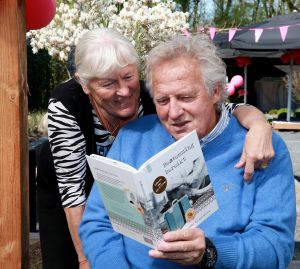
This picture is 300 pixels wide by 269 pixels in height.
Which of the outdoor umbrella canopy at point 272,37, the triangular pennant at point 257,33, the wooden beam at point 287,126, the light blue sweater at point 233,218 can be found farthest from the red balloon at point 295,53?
the light blue sweater at point 233,218

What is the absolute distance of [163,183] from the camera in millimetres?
1831

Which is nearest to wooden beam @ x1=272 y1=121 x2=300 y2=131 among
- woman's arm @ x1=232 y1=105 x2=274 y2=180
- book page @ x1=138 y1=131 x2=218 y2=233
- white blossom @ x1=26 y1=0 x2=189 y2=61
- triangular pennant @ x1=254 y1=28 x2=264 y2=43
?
triangular pennant @ x1=254 y1=28 x2=264 y2=43

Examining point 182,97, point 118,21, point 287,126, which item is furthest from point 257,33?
point 182,97

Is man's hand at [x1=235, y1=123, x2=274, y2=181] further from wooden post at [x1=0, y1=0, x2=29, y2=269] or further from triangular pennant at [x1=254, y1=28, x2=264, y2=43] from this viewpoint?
triangular pennant at [x1=254, y1=28, x2=264, y2=43]

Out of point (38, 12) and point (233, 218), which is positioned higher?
point (38, 12)

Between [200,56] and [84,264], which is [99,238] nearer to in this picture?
[84,264]

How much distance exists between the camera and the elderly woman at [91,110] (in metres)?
2.41

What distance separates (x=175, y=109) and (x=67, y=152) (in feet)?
1.77

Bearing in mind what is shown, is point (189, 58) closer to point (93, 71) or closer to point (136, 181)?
point (93, 71)

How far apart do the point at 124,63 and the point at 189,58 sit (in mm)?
288

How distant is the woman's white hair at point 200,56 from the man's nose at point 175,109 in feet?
0.43

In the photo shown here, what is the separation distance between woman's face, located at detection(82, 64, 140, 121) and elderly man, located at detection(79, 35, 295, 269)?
11 cm

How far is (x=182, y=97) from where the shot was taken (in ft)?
7.35

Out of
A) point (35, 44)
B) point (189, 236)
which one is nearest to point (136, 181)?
point (189, 236)
